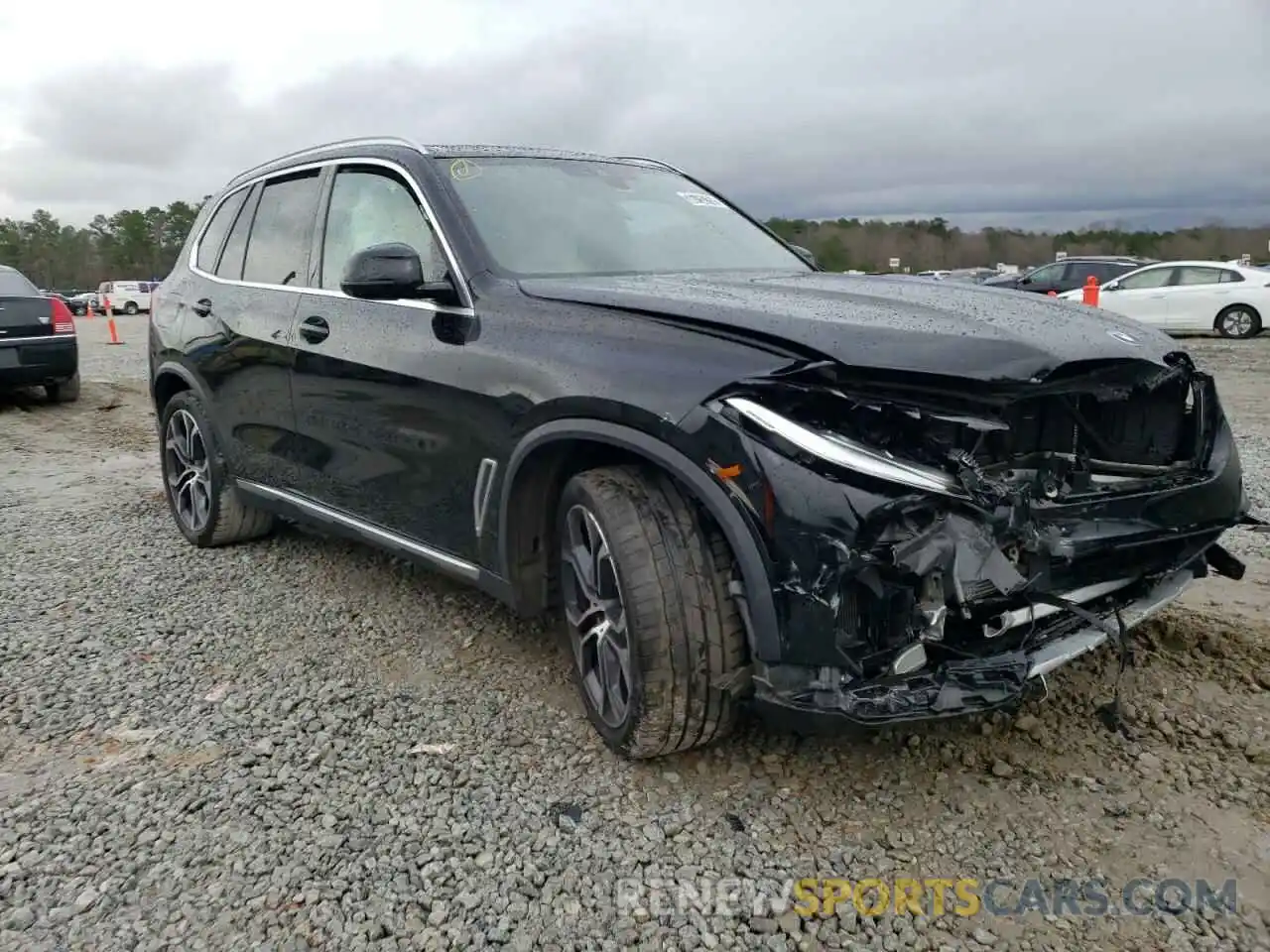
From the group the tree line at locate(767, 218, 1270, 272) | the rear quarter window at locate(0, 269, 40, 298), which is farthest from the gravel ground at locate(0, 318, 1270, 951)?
the tree line at locate(767, 218, 1270, 272)

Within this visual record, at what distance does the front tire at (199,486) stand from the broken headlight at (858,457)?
10.6 feet

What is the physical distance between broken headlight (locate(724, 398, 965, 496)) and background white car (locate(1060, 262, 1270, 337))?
16059 millimetres

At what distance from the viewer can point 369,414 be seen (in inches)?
140

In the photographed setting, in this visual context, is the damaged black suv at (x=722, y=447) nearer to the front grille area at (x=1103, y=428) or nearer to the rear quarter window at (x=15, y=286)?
the front grille area at (x=1103, y=428)

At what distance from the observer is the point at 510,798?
2.73m

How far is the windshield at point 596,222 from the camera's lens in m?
3.38

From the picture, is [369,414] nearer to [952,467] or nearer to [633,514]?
[633,514]

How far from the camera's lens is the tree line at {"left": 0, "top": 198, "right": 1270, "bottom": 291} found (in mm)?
58281

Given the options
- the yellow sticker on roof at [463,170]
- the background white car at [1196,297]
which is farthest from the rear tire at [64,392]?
the background white car at [1196,297]

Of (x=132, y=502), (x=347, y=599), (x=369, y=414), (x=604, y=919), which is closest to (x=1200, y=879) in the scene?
(x=604, y=919)

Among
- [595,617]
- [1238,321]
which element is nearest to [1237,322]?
[1238,321]

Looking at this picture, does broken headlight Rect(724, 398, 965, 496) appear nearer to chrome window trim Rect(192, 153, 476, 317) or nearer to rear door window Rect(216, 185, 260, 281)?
chrome window trim Rect(192, 153, 476, 317)

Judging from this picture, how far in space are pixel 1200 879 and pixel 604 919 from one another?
54.4 inches

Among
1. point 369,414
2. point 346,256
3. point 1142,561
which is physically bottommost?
point 1142,561
